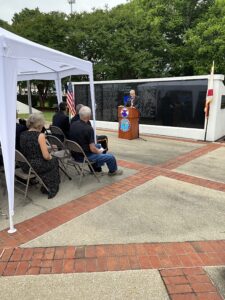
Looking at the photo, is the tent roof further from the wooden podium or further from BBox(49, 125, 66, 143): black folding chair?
the wooden podium

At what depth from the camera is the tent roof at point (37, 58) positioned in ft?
10.6

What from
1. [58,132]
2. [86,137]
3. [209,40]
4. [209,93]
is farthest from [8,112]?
[209,40]

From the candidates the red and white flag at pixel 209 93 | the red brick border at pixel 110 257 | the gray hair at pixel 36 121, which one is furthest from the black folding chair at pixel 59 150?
the red and white flag at pixel 209 93

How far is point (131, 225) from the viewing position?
355 centimetres

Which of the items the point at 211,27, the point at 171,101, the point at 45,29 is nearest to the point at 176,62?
the point at 211,27

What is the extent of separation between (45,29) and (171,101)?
1548 cm

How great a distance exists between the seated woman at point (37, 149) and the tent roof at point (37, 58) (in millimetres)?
921

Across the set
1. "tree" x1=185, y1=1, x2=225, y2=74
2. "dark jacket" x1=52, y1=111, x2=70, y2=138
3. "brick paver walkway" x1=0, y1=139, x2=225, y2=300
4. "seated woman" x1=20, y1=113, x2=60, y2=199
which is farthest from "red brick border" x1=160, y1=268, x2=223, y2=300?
"tree" x1=185, y1=1, x2=225, y2=74

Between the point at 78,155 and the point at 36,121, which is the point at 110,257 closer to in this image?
the point at 36,121

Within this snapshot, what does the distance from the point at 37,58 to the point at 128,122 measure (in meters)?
5.68

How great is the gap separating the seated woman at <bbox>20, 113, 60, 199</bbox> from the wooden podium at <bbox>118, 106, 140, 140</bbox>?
17.2 ft

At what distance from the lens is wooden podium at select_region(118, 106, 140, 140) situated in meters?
9.18

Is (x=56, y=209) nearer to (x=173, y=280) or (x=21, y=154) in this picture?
(x=21, y=154)

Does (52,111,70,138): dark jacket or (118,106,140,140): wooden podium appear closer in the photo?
(52,111,70,138): dark jacket
